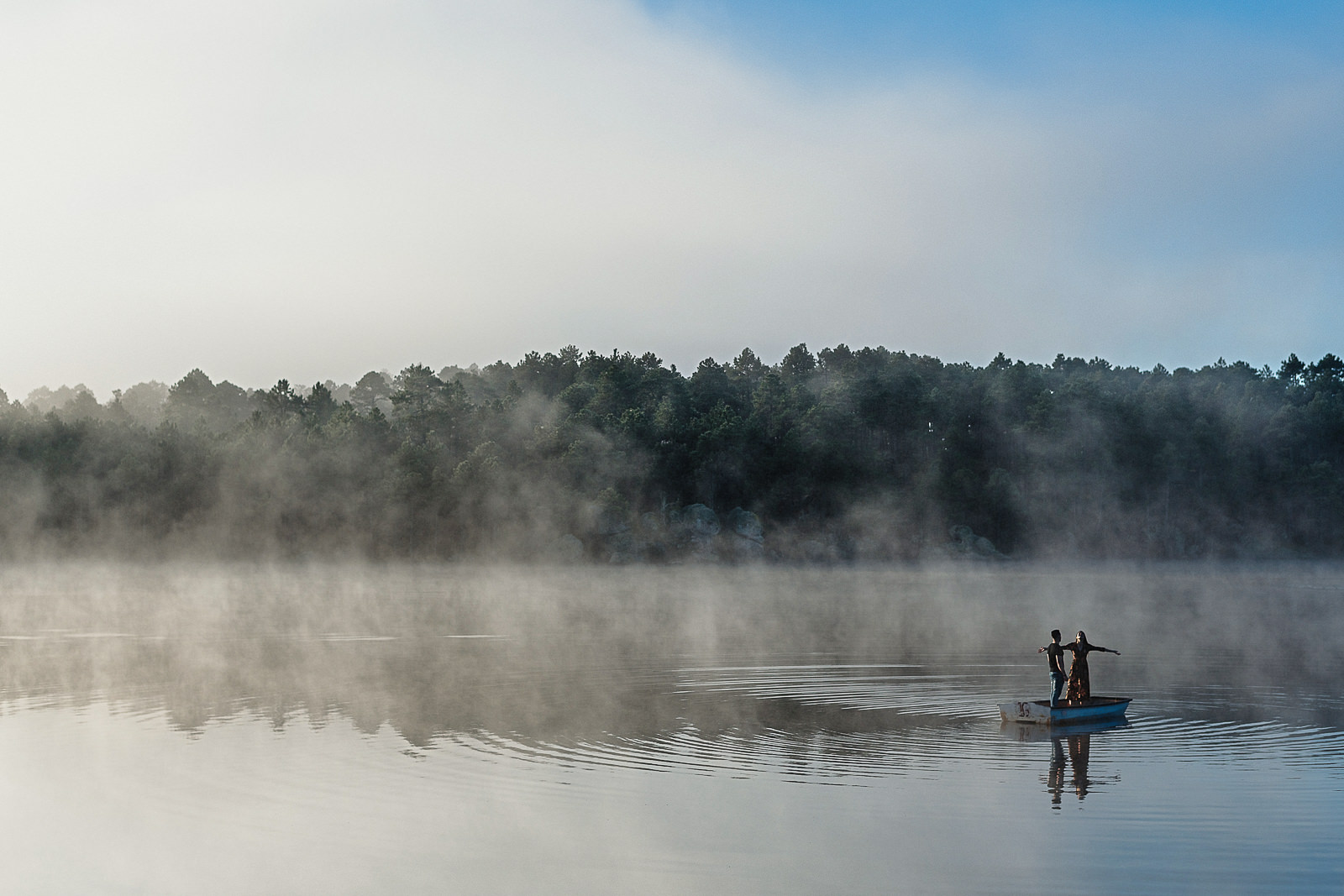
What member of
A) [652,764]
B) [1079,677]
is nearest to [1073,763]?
[1079,677]

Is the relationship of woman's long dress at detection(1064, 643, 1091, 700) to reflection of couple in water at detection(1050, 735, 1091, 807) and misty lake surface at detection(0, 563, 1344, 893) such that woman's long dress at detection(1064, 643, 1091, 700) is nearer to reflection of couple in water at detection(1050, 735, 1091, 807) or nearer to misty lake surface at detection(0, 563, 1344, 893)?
misty lake surface at detection(0, 563, 1344, 893)

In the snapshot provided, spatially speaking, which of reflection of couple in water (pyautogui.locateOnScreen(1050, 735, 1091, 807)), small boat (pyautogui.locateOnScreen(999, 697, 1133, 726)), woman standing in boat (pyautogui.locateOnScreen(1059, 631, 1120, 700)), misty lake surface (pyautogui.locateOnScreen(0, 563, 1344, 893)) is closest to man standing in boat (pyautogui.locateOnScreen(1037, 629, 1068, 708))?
woman standing in boat (pyautogui.locateOnScreen(1059, 631, 1120, 700))

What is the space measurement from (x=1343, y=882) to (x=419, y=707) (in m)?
19.4

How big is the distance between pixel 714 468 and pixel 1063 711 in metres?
107

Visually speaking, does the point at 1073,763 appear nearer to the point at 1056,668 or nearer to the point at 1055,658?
the point at 1056,668

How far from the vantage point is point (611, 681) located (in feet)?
112

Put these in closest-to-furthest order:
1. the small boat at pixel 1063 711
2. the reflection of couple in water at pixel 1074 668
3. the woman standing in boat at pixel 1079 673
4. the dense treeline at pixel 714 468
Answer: the small boat at pixel 1063 711, the reflection of couple in water at pixel 1074 668, the woman standing in boat at pixel 1079 673, the dense treeline at pixel 714 468

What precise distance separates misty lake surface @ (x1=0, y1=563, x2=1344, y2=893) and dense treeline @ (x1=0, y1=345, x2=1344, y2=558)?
67.3 metres

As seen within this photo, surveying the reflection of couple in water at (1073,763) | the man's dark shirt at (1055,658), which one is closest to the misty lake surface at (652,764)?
the reflection of couple in water at (1073,763)

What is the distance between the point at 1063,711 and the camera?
25.0 meters

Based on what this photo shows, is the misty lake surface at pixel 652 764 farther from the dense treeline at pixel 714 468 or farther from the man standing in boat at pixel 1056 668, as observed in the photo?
the dense treeline at pixel 714 468

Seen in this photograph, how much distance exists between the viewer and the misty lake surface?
1536 centimetres

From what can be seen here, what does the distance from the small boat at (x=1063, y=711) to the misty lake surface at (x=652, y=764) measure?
329 mm

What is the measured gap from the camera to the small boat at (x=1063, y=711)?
82.2 feet
